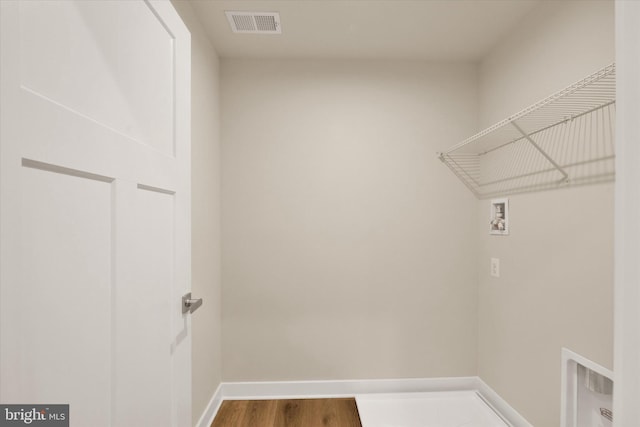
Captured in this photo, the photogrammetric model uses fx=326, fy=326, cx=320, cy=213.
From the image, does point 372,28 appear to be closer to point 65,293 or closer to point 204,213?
point 204,213

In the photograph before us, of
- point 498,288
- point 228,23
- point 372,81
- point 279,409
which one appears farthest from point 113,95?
point 498,288

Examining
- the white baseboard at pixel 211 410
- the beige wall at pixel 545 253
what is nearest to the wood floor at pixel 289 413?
the white baseboard at pixel 211 410

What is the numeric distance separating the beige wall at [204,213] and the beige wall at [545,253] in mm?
1838

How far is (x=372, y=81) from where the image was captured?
234 centimetres

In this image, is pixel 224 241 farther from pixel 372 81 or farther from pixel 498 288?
pixel 498 288

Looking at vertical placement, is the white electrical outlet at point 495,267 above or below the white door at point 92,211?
below

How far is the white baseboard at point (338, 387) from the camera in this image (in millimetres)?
2260

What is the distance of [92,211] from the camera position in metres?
0.69

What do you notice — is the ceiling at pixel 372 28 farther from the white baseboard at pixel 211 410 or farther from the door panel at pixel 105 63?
the white baseboard at pixel 211 410

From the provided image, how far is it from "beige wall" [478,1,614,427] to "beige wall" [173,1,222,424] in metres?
1.84

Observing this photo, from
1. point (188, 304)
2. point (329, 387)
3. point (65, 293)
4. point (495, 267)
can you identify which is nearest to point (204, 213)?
point (188, 304)

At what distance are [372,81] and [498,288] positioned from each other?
1.65 meters

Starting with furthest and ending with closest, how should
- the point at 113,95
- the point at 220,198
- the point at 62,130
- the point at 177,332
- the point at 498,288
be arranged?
the point at 220,198 < the point at 498,288 < the point at 177,332 < the point at 113,95 < the point at 62,130
